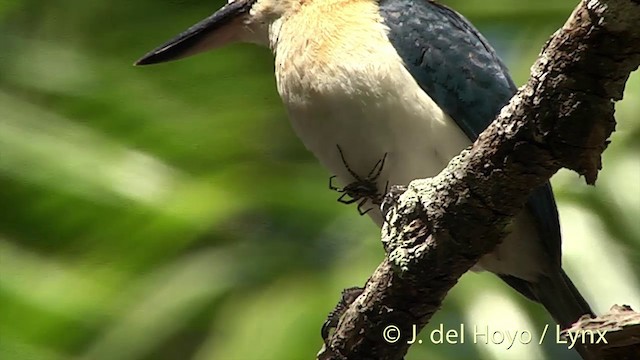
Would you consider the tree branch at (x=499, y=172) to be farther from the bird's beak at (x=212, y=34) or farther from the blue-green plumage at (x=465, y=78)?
the bird's beak at (x=212, y=34)

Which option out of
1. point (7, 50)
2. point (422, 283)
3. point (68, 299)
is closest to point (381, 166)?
point (422, 283)

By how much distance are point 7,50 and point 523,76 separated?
101 cm

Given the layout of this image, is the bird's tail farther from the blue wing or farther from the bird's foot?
the bird's foot

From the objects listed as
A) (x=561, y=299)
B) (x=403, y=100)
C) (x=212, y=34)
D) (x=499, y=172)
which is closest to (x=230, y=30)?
(x=212, y=34)

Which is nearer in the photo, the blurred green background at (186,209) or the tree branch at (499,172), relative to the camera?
the tree branch at (499,172)

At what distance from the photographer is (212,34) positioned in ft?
5.11

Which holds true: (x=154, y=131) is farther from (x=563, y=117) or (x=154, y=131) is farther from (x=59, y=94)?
(x=563, y=117)

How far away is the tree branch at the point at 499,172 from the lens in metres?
0.76

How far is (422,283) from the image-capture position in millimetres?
1004

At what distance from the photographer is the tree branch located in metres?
0.76

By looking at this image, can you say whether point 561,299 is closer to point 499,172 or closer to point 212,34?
point 499,172

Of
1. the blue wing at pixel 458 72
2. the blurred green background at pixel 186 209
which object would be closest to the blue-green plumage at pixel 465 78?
the blue wing at pixel 458 72

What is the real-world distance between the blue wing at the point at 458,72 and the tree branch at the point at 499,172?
23cm

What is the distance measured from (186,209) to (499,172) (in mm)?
939
